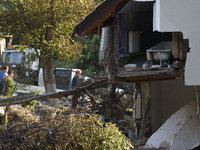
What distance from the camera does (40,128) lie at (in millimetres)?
7172

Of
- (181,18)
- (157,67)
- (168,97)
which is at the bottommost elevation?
(168,97)

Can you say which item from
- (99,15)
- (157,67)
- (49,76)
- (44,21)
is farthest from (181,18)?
(49,76)

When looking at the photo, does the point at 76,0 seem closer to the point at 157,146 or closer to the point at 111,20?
the point at 111,20

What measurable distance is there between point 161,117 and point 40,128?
4359mm

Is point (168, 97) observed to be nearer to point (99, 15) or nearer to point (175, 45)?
point (175, 45)

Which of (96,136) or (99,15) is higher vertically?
(99,15)

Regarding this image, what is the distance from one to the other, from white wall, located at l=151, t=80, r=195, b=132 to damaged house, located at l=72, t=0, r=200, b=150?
9 cm

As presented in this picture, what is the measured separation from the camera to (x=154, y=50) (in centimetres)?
675

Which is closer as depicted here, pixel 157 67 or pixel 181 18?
pixel 181 18

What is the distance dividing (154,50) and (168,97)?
3.67 metres

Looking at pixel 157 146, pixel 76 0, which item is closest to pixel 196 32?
pixel 157 146

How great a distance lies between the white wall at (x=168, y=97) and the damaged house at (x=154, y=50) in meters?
0.09

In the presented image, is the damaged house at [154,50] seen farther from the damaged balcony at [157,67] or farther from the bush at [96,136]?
the bush at [96,136]

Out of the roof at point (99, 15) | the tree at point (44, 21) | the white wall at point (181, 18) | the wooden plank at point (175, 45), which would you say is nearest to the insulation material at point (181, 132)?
the wooden plank at point (175, 45)
